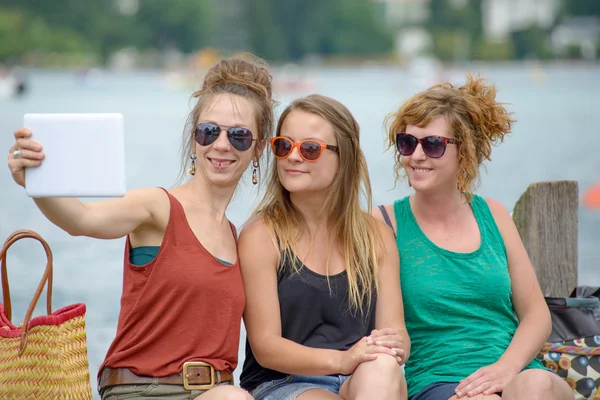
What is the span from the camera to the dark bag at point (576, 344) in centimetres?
377

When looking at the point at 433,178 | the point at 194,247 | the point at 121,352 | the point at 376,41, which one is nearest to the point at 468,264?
the point at 433,178

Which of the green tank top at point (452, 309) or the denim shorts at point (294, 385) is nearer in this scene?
the denim shorts at point (294, 385)

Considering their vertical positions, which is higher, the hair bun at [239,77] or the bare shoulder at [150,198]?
the hair bun at [239,77]

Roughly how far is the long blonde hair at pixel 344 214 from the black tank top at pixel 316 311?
0.04 m

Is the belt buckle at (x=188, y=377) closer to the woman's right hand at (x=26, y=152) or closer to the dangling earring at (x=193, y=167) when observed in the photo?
the dangling earring at (x=193, y=167)

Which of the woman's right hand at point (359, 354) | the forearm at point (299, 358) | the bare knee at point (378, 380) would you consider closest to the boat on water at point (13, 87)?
the forearm at point (299, 358)

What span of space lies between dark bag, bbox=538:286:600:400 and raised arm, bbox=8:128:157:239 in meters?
1.87

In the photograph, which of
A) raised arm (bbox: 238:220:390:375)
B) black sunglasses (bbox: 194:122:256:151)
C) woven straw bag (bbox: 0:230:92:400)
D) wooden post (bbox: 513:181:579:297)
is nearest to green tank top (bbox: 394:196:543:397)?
raised arm (bbox: 238:220:390:375)

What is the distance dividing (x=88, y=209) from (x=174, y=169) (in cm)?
2175

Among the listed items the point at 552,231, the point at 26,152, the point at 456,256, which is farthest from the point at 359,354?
the point at 552,231

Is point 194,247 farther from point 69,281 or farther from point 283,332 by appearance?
point 69,281

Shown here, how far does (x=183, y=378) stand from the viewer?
124 inches

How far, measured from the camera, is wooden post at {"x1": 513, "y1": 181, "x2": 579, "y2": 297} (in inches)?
168

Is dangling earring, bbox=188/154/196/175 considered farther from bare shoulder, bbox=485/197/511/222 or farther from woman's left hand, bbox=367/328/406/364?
bare shoulder, bbox=485/197/511/222
